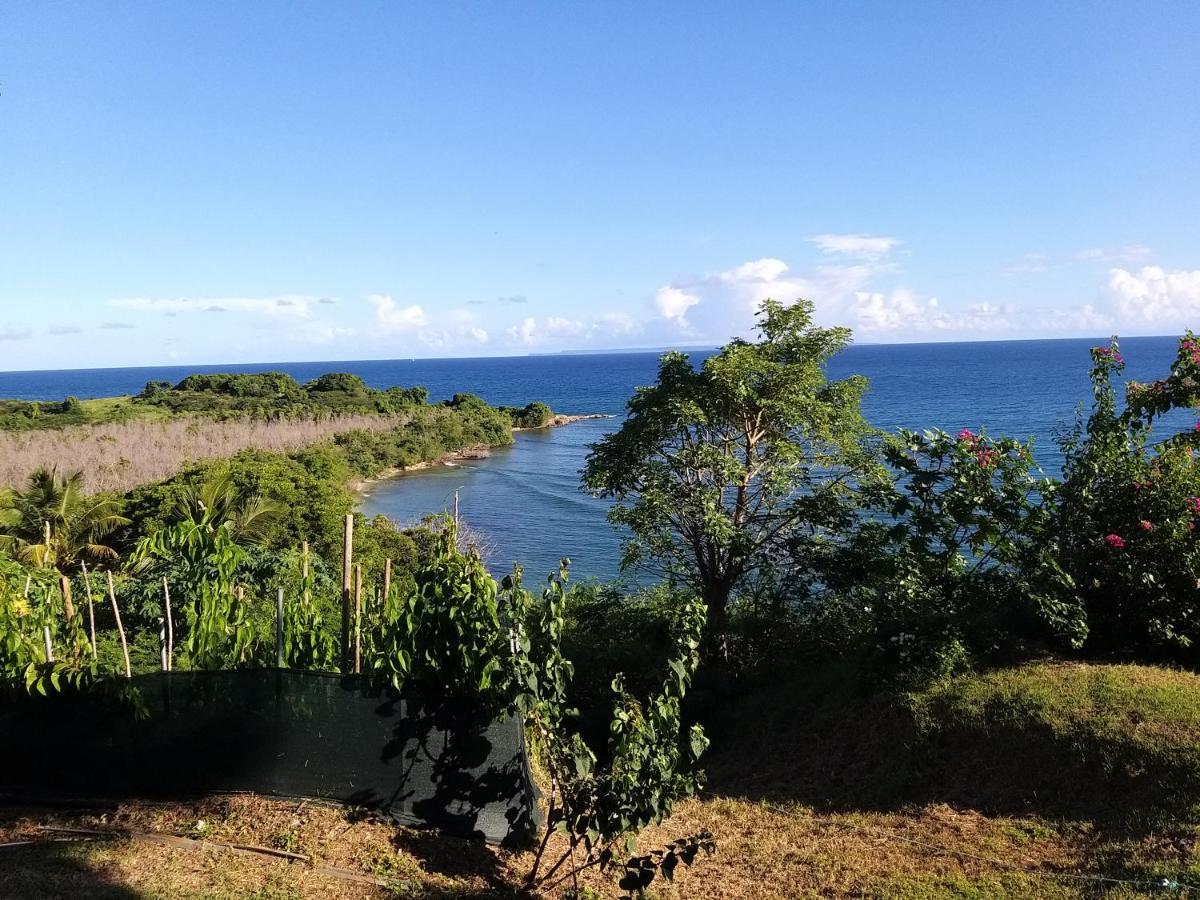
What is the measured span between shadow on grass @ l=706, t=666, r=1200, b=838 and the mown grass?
0.07 feet

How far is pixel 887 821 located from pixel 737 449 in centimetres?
634

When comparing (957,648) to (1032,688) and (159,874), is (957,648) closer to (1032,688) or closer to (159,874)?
(1032,688)

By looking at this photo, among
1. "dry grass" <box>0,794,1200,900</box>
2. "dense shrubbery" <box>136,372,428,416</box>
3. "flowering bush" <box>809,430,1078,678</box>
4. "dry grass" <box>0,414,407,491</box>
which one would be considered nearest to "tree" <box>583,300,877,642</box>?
"flowering bush" <box>809,430,1078,678</box>

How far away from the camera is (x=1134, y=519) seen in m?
9.99

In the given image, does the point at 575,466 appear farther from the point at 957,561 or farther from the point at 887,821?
the point at 887,821

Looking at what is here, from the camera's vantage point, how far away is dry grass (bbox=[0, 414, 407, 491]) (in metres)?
35.6

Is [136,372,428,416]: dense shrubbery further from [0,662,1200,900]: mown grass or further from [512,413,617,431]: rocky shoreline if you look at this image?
[0,662,1200,900]: mown grass

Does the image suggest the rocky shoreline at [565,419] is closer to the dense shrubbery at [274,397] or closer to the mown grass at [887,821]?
the dense shrubbery at [274,397]

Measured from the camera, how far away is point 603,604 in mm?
13836

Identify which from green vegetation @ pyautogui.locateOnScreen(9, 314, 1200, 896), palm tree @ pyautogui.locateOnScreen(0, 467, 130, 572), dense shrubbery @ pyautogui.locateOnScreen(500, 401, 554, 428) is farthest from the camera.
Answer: dense shrubbery @ pyautogui.locateOnScreen(500, 401, 554, 428)

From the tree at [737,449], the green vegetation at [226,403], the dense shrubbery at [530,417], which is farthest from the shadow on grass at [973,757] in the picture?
the dense shrubbery at [530,417]

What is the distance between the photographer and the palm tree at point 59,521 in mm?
19547

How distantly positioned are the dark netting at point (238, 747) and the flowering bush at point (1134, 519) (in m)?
7.70

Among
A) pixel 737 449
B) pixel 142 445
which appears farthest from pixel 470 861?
pixel 142 445
